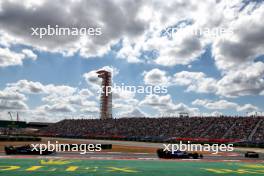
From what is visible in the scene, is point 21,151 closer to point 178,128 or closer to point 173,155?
point 173,155

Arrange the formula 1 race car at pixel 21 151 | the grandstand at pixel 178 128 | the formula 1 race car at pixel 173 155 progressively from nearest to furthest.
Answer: the formula 1 race car at pixel 173 155, the formula 1 race car at pixel 21 151, the grandstand at pixel 178 128

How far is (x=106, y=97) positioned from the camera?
12338 centimetres

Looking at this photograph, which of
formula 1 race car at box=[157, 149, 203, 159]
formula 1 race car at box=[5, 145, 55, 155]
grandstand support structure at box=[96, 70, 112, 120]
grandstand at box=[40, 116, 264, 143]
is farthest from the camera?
grandstand support structure at box=[96, 70, 112, 120]

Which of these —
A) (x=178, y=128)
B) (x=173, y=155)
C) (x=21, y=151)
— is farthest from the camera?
(x=178, y=128)

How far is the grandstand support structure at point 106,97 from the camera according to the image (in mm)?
121875

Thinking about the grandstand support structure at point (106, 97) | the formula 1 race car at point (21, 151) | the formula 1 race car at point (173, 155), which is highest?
the grandstand support structure at point (106, 97)

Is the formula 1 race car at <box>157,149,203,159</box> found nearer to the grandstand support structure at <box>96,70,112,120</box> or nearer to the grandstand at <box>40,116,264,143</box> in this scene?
the grandstand at <box>40,116,264,143</box>

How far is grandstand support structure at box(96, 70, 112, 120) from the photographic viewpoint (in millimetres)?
121875

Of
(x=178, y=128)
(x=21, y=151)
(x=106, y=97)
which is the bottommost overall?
(x=21, y=151)

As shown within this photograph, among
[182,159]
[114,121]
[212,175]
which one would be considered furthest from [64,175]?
[114,121]

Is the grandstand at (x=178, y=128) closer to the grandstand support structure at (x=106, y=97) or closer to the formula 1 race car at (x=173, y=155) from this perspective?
the grandstand support structure at (x=106, y=97)

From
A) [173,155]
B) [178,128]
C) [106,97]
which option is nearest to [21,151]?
[173,155]

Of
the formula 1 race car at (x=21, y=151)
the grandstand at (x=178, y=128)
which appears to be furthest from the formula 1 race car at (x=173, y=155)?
the grandstand at (x=178, y=128)

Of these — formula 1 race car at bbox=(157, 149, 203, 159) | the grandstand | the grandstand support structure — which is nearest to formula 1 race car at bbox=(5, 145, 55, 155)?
formula 1 race car at bbox=(157, 149, 203, 159)
